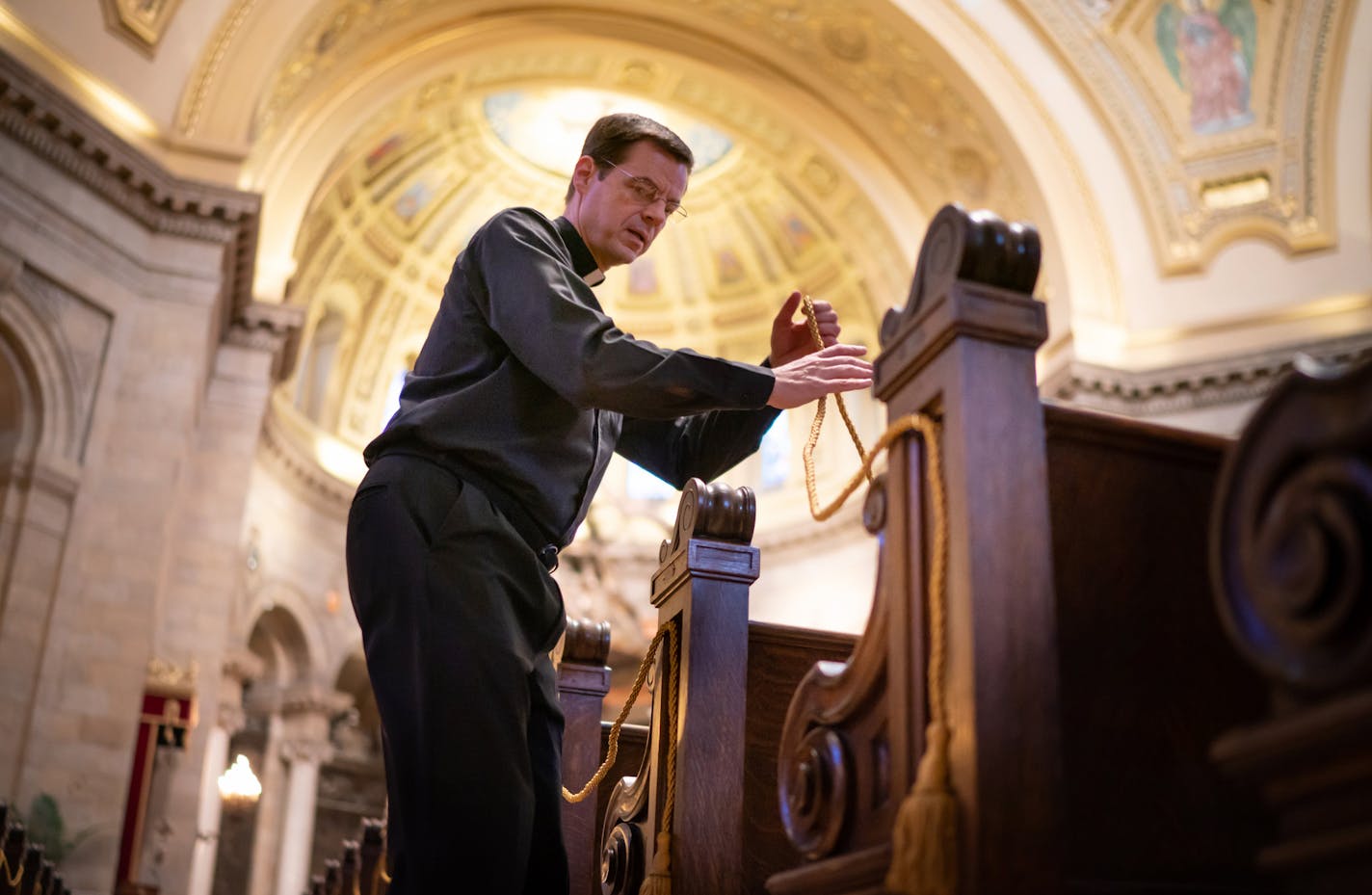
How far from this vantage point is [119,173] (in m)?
11.4

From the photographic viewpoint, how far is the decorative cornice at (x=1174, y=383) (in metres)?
13.7

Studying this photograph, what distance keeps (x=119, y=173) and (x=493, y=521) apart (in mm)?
10473

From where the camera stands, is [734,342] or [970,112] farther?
[734,342]

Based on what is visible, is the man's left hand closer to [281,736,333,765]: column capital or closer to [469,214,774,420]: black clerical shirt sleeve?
[469,214,774,420]: black clerical shirt sleeve

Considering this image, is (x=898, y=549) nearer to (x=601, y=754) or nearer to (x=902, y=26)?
(x=601, y=754)

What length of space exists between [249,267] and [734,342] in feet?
33.3

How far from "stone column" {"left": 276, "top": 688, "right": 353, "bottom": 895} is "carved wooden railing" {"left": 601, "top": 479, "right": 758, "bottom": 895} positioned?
53.0 ft


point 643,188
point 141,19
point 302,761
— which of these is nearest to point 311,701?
point 302,761

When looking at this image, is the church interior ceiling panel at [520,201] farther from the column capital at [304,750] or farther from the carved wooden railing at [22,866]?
the carved wooden railing at [22,866]

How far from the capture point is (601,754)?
13.8 ft

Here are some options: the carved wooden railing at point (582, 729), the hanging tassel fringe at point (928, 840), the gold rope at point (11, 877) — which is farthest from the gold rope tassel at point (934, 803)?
the gold rope at point (11, 877)

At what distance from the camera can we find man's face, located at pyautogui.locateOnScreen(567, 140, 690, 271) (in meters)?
2.81

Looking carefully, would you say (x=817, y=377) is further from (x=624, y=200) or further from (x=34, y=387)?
(x=34, y=387)

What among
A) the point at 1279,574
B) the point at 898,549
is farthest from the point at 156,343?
the point at 1279,574
